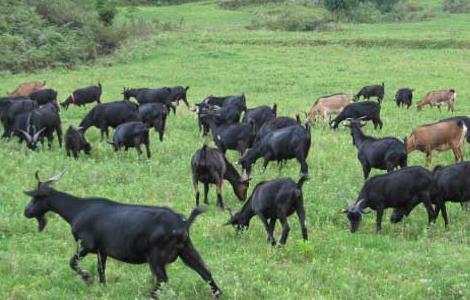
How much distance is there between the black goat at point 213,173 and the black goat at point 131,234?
4211 millimetres

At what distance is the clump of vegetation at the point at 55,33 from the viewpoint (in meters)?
44.3

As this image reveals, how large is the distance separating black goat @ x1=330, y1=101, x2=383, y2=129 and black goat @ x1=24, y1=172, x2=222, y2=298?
15.0m

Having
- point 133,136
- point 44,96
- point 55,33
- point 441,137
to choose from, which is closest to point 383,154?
point 441,137

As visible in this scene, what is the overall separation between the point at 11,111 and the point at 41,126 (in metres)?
2.17

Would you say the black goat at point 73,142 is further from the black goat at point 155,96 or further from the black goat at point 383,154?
the black goat at point 155,96

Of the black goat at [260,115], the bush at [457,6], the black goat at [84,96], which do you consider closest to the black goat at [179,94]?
the black goat at [84,96]

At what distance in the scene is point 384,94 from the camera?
109 feet

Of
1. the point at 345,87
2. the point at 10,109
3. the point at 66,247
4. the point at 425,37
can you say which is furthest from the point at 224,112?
the point at 425,37

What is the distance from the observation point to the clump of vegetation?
145 ft

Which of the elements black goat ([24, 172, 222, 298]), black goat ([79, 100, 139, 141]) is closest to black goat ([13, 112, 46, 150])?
black goat ([79, 100, 139, 141])

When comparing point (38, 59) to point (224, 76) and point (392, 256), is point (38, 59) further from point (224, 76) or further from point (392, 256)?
point (392, 256)

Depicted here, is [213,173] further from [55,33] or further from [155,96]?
[55,33]

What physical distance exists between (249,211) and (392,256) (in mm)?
2653

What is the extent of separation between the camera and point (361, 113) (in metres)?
24.4
